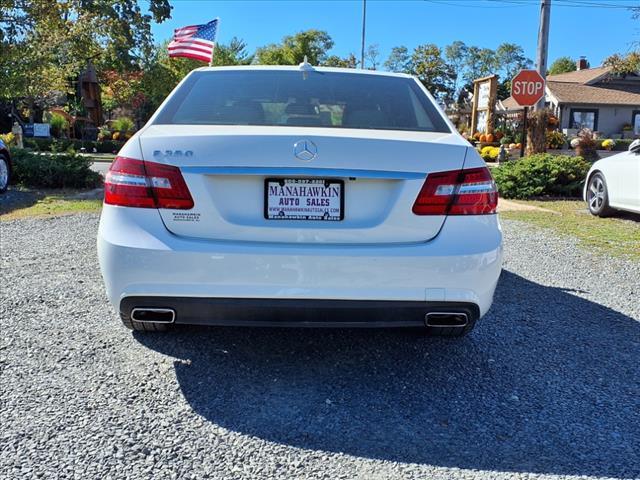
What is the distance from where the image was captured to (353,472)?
2.29 meters

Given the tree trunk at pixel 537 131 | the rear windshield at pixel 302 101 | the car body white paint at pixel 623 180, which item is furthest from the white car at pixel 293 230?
the tree trunk at pixel 537 131

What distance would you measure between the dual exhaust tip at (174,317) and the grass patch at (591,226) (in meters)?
4.47

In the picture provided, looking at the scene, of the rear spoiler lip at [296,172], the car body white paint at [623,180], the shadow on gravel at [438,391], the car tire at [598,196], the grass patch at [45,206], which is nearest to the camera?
the shadow on gravel at [438,391]

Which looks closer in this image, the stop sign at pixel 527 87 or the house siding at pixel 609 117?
the stop sign at pixel 527 87

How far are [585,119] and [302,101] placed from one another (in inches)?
1670

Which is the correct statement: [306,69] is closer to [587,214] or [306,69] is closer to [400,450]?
[400,450]

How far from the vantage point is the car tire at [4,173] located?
10242 millimetres

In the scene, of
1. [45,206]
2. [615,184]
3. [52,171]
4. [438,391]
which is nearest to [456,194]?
[438,391]

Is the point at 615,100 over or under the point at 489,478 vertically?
over

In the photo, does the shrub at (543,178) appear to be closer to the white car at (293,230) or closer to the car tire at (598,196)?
the car tire at (598,196)

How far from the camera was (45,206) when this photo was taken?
366 inches

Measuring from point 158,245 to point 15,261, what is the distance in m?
3.72

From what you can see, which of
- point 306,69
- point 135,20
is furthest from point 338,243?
point 135,20

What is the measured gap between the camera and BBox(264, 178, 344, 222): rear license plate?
261 cm
